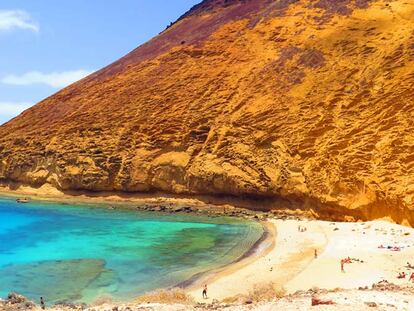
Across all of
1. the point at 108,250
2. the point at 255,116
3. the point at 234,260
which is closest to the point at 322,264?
the point at 234,260

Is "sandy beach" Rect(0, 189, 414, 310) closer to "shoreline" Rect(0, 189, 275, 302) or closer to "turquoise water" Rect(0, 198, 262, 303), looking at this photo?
"shoreline" Rect(0, 189, 275, 302)

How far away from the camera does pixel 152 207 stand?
36906 mm

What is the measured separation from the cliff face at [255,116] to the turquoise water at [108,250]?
5634mm

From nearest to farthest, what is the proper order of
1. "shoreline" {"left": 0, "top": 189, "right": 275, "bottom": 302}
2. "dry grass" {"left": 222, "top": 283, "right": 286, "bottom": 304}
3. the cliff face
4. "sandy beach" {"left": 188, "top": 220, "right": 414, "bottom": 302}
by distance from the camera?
"dry grass" {"left": 222, "top": 283, "right": 286, "bottom": 304} → "sandy beach" {"left": 188, "top": 220, "right": 414, "bottom": 302} → "shoreline" {"left": 0, "top": 189, "right": 275, "bottom": 302} → the cliff face

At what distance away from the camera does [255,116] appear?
124ft

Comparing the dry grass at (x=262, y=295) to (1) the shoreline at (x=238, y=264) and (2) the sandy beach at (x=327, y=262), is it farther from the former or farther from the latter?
(1) the shoreline at (x=238, y=264)

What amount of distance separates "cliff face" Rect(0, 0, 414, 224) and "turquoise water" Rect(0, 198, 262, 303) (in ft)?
18.5

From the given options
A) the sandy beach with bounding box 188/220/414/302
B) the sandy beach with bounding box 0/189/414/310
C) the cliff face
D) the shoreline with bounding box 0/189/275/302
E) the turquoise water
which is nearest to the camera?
the sandy beach with bounding box 0/189/414/310

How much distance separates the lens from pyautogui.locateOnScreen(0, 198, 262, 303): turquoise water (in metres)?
16.6

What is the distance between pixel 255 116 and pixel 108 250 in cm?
1890

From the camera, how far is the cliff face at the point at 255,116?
97.0 feet

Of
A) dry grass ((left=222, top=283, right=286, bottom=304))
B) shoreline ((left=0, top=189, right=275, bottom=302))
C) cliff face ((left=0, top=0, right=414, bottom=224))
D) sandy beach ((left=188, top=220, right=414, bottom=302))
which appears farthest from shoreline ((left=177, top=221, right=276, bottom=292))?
cliff face ((left=0, top=0, right=414, bottom=224))

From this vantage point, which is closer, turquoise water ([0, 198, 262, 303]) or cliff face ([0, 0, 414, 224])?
turquoise water ([0, 198, 262, 303])

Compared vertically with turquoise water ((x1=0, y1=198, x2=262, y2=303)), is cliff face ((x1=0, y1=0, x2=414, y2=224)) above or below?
above
